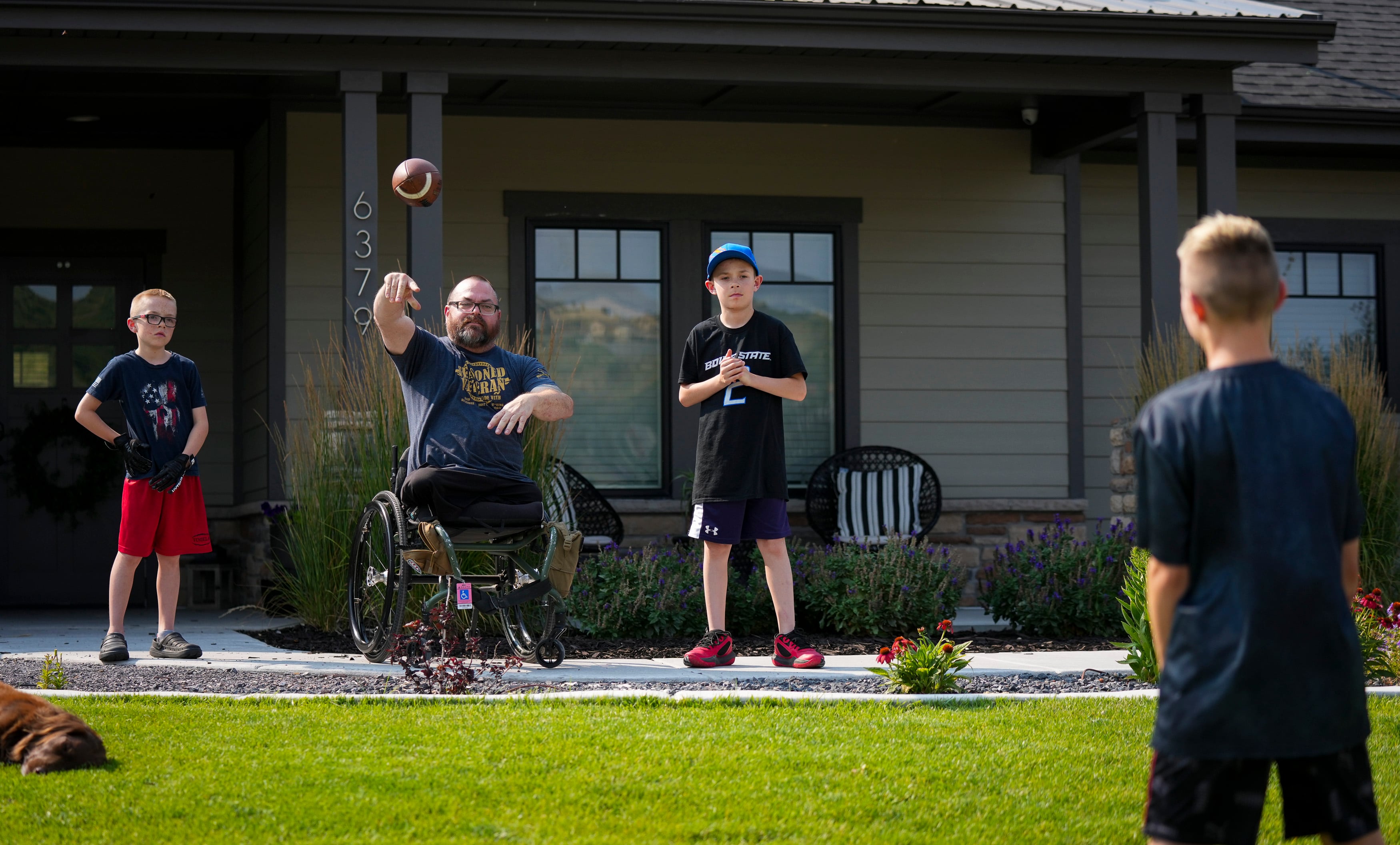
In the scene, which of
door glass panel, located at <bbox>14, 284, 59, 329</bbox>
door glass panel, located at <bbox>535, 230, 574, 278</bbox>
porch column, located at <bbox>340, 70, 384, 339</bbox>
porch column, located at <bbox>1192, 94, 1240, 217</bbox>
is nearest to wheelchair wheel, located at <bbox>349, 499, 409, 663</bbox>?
porch column, located at <bbox>340, 70, 384, 339</bbox>

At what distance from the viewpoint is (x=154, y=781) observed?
128 inches

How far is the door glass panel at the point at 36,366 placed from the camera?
921cm

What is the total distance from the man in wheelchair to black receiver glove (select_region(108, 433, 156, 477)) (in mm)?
1142

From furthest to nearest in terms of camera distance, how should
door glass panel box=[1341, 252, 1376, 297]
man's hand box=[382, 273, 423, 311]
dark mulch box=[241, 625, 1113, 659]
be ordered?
door glass panel box=[1341, 252, 1376, 297], dark mulch box=[241, 625, 1113, 659], man's hand box=[382, 273, 423, 311]

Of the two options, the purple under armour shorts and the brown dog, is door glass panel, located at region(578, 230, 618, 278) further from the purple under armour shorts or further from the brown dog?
the brown dog

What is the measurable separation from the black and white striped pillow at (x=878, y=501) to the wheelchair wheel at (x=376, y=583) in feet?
11.0

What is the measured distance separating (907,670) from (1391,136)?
6.48 m

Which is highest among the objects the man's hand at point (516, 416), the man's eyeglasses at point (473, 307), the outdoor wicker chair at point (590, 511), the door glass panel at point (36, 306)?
the door glass panel at point (36, 306)

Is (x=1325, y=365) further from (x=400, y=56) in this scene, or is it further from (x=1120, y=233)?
(x=400, y=56)

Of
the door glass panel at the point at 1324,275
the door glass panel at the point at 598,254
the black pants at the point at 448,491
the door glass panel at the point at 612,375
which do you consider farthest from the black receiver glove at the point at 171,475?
the door glass panel at the point at 1324,275

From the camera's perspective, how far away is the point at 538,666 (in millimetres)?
5309

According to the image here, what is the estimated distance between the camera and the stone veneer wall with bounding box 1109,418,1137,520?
7.75 m

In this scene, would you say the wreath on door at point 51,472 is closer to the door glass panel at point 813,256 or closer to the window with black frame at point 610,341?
the window with black frame at point 610,341

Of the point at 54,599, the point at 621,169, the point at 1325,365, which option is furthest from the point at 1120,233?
the point at 54,599
